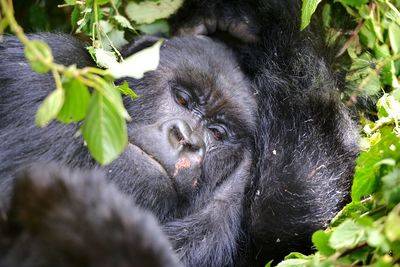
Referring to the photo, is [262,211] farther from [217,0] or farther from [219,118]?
[217,0]

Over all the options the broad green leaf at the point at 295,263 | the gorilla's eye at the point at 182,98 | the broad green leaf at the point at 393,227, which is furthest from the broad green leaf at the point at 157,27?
the broad green leaf at the point at 393,227

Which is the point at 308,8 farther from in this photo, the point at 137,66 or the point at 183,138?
the point at 137,66

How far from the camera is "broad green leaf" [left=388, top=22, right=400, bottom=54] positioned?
204 cm

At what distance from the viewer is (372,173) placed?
5.49 feet

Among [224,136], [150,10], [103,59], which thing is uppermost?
[103,59]

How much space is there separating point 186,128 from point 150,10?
0.74 m

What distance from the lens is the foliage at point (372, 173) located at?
142cm

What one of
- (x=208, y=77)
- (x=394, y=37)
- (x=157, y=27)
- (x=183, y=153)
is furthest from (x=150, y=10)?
(x=394, y=37)

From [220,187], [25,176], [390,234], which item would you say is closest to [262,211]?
[220,187]

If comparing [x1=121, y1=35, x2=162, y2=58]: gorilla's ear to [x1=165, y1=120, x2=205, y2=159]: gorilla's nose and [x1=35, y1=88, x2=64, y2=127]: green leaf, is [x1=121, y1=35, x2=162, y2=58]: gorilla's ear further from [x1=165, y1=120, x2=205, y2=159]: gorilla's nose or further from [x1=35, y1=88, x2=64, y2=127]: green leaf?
[x1=35, y1=88, x2=64, y2=127]: green leaf

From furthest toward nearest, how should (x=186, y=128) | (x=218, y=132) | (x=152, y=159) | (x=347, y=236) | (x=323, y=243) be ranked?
1. (x=218, y=132)
2. (x=186, y=128)
3. (x=152, y=159)
4. (x=323, y=243)
5. (x=347, y=236)

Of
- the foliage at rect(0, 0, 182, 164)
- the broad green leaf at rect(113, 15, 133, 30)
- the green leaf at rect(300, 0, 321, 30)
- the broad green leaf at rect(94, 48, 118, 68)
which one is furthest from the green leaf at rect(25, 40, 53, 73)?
the broad green leaf at rect(113, 15, 133, 30)

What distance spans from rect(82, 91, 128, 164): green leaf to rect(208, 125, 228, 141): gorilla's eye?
111 centimetres

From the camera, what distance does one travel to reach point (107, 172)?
2.12 meters
